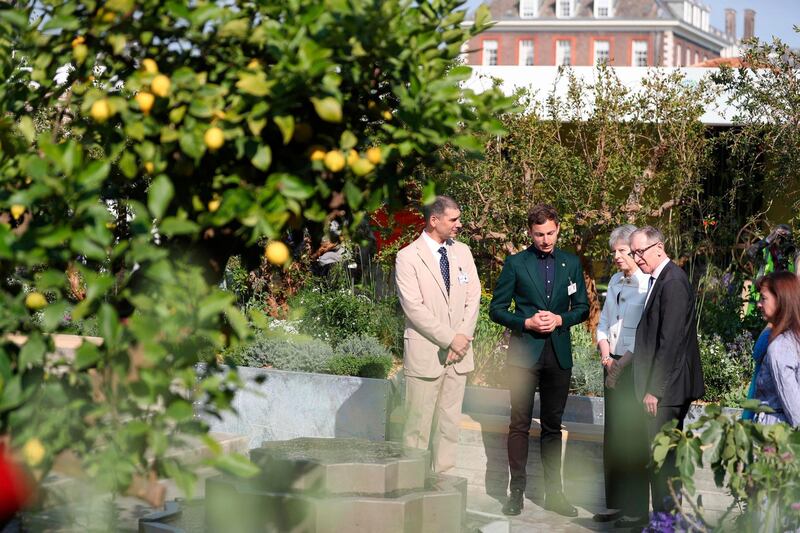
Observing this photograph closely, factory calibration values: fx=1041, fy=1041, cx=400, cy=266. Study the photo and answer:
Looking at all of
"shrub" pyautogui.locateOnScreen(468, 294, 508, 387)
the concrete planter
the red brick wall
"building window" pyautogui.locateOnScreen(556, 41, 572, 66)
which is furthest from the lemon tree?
"building window" pyautogui.locateOnScreen(556, 41, 572, 66)

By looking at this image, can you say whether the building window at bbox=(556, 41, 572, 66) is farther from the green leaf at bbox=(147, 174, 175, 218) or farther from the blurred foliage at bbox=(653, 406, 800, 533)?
the green leaf at bbox=(147, 174, 175, 218)

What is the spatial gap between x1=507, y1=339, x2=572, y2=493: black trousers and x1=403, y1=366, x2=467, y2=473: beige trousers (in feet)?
1.17

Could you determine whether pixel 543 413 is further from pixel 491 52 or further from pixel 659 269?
pixel 491 52

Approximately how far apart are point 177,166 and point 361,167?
1.53 ft

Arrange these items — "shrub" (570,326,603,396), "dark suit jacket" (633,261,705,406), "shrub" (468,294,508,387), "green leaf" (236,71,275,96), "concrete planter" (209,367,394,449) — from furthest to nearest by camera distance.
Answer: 1. "shrub" (468,294,508,387)
2. "shrub" (570,326,603,396)
3. "concrete planter" (209,367,394,449)
4. "dark suit jacket" (633,261,705,406)
5. "green leaf" (236,71,275,96)

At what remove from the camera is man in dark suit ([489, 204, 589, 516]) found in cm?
654

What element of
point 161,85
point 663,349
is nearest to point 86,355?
point 161,85

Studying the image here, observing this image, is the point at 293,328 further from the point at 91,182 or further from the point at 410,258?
the point at 91,182

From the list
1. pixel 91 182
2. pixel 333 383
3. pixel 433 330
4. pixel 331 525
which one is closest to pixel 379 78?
pixel 91 182

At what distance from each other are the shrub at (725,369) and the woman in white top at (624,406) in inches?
70.1

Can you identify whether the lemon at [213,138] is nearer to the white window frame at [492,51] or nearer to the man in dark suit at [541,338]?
the man in dark suit at [541,338]

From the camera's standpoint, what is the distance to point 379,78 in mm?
2863

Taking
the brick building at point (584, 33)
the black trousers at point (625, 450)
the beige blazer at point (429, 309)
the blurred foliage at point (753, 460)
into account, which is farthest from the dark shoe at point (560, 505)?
the brick building at point (584, 33)

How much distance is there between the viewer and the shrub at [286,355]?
8539 mm
